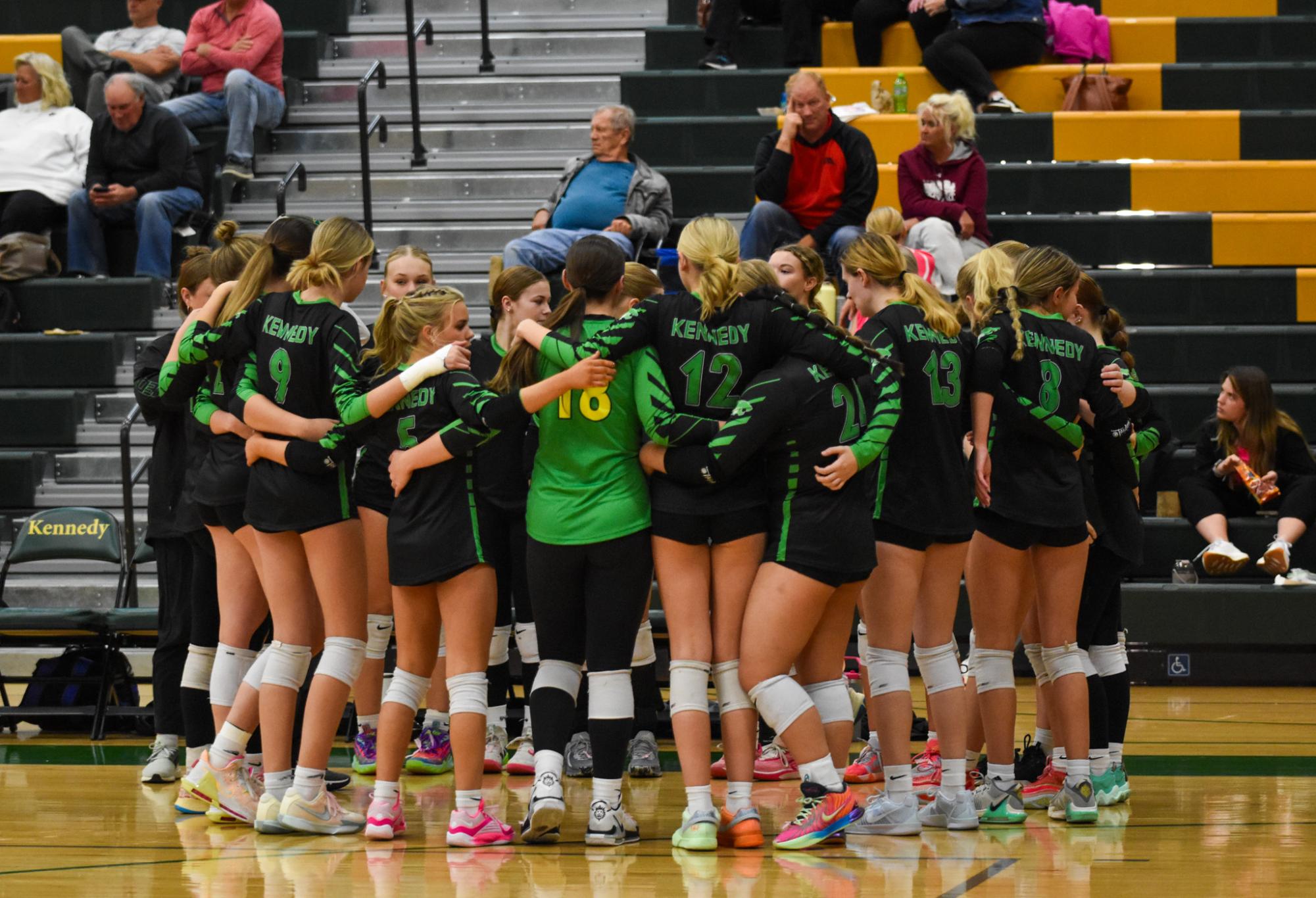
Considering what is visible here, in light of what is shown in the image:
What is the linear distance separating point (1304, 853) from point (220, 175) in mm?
7236

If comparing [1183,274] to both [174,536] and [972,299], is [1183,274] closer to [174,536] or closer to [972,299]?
[972,299]

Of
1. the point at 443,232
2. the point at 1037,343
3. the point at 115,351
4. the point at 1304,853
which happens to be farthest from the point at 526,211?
the point at 1304,853

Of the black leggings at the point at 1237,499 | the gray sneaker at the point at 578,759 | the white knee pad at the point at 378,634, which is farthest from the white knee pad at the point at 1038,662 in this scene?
the black leggings at the point at 1237,499

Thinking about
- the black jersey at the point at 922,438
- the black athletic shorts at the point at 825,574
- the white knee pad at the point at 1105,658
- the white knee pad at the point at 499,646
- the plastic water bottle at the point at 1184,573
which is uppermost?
the black jersey at the point at 922,438

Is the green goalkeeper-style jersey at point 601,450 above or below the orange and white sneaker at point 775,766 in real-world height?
above

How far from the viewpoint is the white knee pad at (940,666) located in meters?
4.55

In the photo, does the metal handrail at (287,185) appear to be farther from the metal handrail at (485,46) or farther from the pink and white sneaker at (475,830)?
the pink and white sneaker at (475,830)

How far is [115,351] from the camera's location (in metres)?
9.02

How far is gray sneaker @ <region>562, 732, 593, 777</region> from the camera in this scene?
5.50 m

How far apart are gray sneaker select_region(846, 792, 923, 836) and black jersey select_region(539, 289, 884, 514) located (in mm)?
923

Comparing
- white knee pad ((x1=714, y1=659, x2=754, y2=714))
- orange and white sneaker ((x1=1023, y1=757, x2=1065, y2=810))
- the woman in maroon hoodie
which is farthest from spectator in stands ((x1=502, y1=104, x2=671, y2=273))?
white knee pad ((x1=714, y1=659, x2=754, y2=714))

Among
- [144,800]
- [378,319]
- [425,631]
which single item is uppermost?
[378,319]

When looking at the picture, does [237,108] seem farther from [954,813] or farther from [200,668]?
[954,813]

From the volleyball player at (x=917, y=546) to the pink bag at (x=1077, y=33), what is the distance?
602cm
